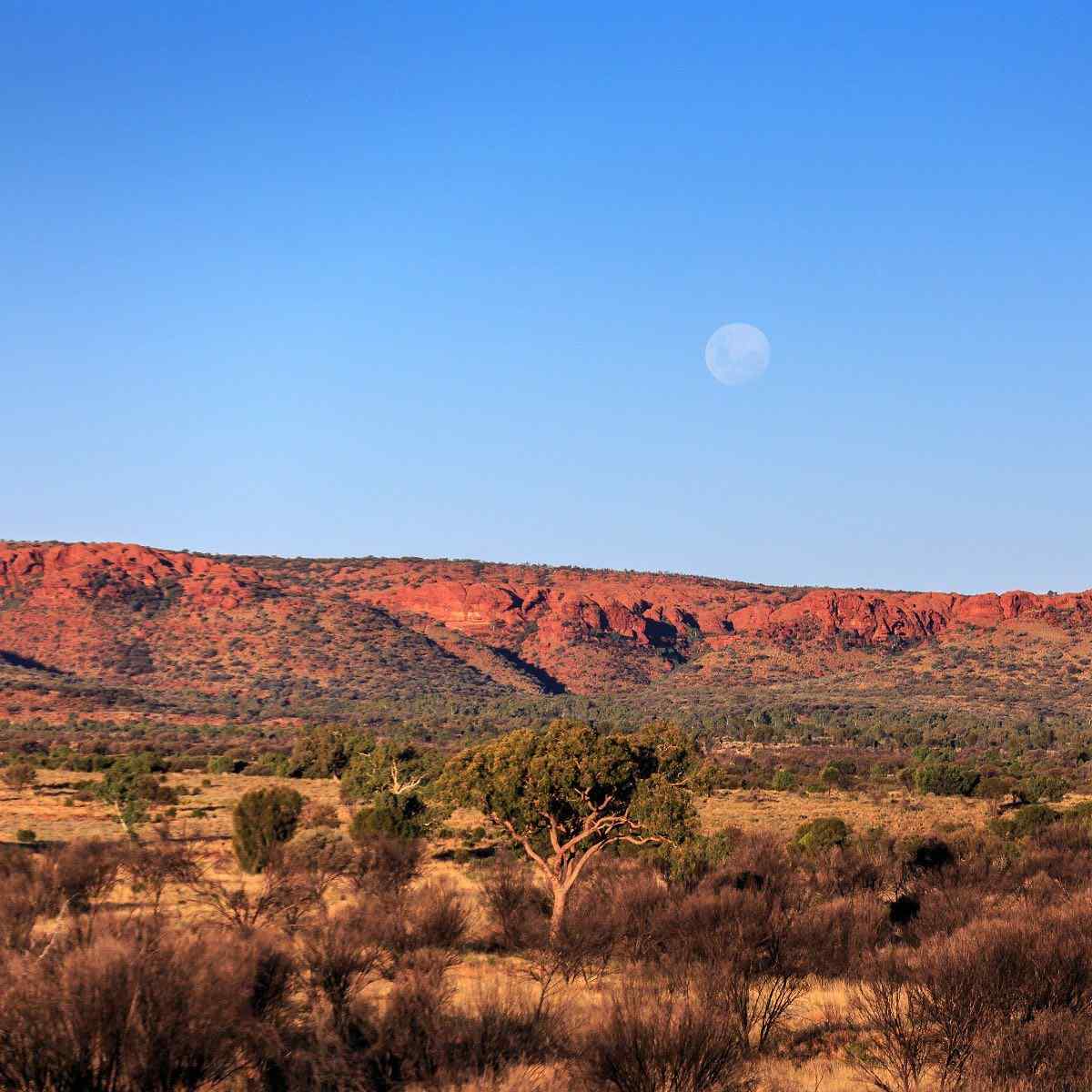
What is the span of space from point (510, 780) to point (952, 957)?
1216 centimetres

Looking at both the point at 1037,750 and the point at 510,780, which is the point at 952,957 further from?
the point at 1037,750

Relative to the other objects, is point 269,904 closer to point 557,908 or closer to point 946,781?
point 557,908

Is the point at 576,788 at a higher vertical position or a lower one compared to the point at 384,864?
higher

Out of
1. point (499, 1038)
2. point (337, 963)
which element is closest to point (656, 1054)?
point (499, 1038)

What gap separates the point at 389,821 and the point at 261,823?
4397mm

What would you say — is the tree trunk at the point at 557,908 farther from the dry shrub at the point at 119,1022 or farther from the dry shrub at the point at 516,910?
the dry shrub at the point at 119,1022

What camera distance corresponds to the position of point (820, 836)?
3778 centimetres

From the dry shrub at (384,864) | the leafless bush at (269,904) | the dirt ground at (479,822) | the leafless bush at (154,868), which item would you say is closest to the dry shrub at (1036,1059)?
the dirt ground at (479,822)

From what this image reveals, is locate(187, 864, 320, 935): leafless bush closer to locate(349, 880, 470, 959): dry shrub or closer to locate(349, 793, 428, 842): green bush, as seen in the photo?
locate(349, 880, 470, 959): dry shrub

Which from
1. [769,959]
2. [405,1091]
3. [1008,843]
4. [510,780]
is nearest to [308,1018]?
[405,1091]

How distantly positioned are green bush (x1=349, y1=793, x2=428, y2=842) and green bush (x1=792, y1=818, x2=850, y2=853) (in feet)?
38.0

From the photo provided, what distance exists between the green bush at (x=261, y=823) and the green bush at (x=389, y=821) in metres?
1.99

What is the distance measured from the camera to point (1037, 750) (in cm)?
8275

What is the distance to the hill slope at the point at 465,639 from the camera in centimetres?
12375
